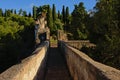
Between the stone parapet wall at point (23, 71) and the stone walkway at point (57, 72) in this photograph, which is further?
the stone walkway at point (57, 72)

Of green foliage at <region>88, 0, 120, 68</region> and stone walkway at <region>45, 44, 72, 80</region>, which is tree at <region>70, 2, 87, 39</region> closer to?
green foliage at <region>88, 0, 120, 68</region>

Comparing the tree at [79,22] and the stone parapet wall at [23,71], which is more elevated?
the tree at [79,22]

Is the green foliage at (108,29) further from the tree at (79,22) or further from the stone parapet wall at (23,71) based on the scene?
the tree at (79,22)

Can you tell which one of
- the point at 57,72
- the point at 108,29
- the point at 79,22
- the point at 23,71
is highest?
the point at 79,22

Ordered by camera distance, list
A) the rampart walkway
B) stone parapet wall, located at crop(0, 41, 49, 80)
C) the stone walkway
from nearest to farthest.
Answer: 1. stone parapet wall, located at crop(0, 41, 49, 80)
2. the rampart walkway
3. the stone walkway

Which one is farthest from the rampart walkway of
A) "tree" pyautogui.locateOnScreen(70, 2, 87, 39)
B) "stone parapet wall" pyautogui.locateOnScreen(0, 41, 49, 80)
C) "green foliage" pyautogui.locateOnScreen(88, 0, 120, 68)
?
"tree" pyautogui.locateOnScreen(70, 2, 87, 39)

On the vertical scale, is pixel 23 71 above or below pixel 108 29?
below

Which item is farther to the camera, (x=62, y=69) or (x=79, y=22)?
(x=79, y=22)

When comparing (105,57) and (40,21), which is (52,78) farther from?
(40,21)

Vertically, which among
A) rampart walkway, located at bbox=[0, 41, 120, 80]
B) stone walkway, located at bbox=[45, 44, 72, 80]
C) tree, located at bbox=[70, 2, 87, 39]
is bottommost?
stone walkway, located at bbox=[45, 44, 72, 80]

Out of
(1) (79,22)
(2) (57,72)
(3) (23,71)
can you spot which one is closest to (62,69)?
(2) (57,72)

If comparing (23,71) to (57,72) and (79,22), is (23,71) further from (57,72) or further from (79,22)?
(79,22)

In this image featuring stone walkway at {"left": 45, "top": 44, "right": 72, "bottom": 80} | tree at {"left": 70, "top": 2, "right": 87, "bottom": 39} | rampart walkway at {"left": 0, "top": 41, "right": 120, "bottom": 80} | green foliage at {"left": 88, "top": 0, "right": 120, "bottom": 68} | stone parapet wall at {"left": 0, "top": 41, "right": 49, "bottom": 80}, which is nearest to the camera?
stone parapet wall at {"left": 0, "top": 41, "right": 49, "bottom": 80}

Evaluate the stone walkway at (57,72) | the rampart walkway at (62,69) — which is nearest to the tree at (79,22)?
the rampart walkway at (62,69)
